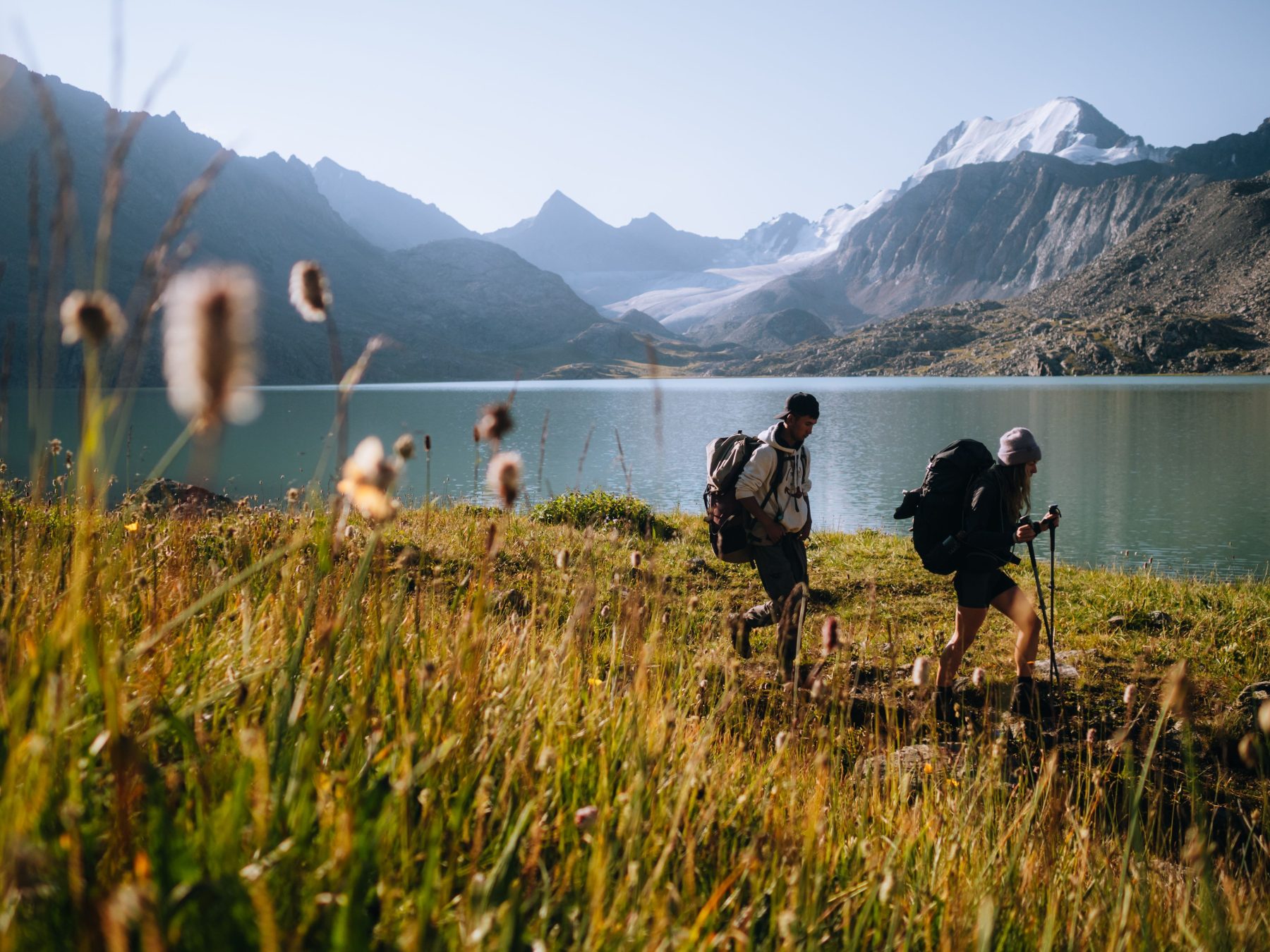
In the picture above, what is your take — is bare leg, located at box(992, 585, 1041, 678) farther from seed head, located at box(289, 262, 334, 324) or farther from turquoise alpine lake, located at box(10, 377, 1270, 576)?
seed head, located at box(289, 262, 334, 324)

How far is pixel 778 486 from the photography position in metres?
6.44

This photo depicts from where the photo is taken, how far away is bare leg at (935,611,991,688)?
237 inches

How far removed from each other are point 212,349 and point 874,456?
38447 millimetres

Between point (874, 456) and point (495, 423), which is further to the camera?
point (874, 456)

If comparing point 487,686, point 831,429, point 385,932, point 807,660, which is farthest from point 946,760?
point 831,429

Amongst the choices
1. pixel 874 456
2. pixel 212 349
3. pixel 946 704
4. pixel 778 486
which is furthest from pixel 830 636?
pixel 874 456

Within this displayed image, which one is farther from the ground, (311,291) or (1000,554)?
(311,291)

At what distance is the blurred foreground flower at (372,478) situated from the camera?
1458 millimetres

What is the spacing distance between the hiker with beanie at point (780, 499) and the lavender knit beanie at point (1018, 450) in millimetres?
1447

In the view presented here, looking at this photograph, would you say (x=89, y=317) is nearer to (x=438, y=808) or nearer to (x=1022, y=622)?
(x=438, y=808)

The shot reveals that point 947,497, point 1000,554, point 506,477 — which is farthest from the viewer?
point 947,497

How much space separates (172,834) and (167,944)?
0.88 feet

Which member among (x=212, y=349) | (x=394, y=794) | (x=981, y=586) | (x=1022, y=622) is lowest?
(x=1022, y=622)

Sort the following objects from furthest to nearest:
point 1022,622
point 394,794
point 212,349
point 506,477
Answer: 1. point 1022,622
2. point 506,477
3. point 394,794
4. point 212,349
